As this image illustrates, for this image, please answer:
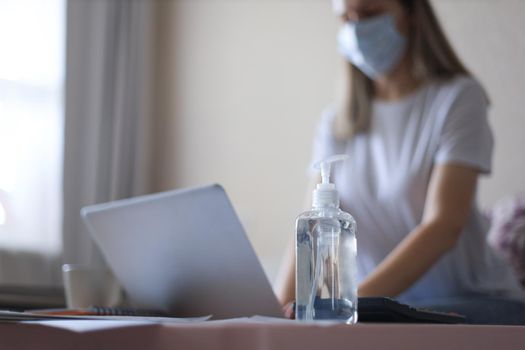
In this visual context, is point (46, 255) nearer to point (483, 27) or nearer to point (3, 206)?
point (3, 206)

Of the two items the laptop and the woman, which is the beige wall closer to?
the woman

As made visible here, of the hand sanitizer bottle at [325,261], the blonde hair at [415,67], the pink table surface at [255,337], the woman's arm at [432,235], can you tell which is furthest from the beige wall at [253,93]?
the pink table surface at [255,337]

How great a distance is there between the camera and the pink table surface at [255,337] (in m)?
0.54

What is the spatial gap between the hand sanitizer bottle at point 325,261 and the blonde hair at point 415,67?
0.89m

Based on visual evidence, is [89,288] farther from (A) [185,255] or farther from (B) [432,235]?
(B) [432,235]

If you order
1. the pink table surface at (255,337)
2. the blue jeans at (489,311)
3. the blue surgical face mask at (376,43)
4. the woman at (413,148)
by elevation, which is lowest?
the blue jeans at (489,311)

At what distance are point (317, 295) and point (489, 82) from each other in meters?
1.55

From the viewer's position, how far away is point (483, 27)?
2.14 meters

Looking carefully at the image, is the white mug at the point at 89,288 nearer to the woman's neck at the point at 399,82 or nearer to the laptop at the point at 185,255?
the laptop at the point at 185,255

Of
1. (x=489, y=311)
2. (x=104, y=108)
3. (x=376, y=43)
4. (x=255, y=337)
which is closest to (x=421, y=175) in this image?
(x=376, y=43)

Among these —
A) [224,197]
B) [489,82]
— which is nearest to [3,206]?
[489,82]

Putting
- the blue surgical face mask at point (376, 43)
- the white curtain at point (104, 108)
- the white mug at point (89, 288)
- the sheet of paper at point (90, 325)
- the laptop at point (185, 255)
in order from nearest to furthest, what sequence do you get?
the sheet of paper at point (90, 325) < the laptop at point (185, 255) < the white mug at point (89, 288) < the blue surgical face mask at point (376, 43) < the white curtain at point (104, 108)

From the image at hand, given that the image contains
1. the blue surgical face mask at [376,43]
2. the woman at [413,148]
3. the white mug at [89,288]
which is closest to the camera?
the white mug at [89,288]

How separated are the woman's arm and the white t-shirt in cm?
4
